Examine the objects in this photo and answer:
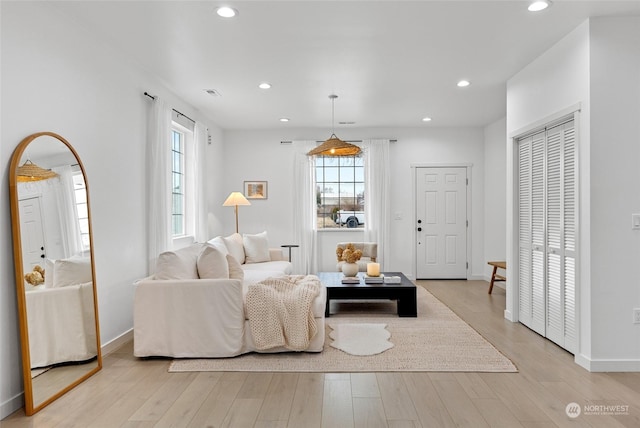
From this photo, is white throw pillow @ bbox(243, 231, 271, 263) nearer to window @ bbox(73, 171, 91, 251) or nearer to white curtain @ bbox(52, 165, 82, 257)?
window @ bbox(73, 171, 91, 251)

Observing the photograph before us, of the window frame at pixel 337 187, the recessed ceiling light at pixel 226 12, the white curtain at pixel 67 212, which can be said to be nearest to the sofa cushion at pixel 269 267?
the window frame at pixel 337 187

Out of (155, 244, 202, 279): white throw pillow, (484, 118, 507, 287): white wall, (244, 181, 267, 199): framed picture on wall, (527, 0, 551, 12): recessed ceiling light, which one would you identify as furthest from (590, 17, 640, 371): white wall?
(244, 181, 267, 199): framed picture on wall

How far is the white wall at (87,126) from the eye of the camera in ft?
8.26

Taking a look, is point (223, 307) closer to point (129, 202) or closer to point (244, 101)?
point (129, 202)

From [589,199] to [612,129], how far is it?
1.76ft

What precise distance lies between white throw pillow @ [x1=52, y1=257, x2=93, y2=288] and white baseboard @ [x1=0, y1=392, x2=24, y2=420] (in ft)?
2.22

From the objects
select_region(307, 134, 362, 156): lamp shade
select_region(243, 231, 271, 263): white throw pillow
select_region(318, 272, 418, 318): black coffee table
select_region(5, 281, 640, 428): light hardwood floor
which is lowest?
select_region(5, 281, 640, 428): light hardwood floor

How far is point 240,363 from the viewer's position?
3.29m

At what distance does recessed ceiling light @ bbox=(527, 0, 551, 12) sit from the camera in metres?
2.87

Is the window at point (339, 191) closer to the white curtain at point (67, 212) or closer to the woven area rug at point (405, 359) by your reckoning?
the woven area rug at point (405, 359)

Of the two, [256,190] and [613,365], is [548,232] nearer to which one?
[613,365]

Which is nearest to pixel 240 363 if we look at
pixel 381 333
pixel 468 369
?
pixel 381 333

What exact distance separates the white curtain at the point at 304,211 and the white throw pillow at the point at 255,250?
1081 mm

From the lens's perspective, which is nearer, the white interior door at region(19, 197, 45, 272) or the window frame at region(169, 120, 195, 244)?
the white interior door at region(19, 197, 45, 272)
